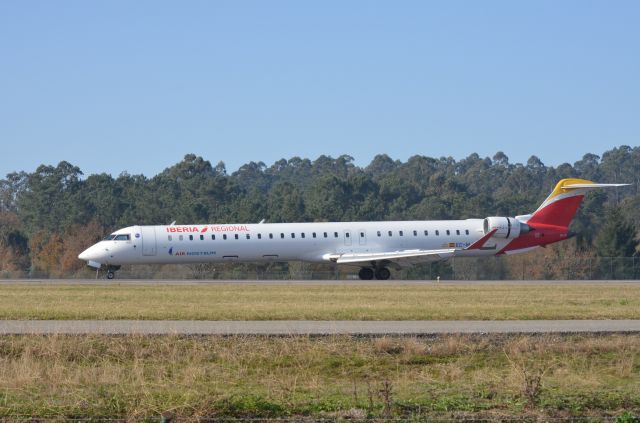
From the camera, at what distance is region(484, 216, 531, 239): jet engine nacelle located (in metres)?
49.6

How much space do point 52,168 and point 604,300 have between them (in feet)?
318

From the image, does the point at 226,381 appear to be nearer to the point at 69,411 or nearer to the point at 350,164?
the point at 69,411

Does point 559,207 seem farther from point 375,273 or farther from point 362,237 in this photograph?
point 362,237

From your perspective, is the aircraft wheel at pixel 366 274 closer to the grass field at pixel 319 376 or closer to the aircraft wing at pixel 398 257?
the aircraft wing at pixel 398 257

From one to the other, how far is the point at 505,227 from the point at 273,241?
1147cm

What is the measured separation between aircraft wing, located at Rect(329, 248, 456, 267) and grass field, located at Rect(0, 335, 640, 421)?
28.6m

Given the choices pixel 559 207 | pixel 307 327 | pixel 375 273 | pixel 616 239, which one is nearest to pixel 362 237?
pixel 375 273

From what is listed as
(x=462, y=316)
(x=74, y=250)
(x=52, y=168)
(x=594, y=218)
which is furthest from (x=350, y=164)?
(x=462, y=316)

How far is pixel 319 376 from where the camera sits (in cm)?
1544

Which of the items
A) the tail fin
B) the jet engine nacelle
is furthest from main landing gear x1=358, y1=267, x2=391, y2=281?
the tail fin

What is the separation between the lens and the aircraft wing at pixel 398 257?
1901 inches

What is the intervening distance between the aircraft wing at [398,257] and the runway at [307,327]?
24911 millimetres

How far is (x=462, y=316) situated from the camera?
24031mm

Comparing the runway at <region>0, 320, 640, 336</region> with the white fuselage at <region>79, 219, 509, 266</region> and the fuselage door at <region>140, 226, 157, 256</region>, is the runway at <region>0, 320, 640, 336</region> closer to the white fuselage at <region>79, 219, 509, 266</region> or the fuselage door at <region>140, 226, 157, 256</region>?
the fuselage door at <region>140, 226, 157, 256</region>
